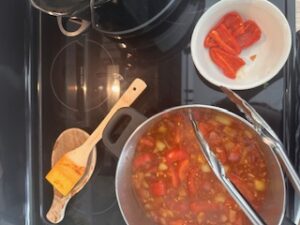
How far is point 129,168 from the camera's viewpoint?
2.78 ft

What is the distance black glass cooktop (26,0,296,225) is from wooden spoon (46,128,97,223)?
0.02 metres

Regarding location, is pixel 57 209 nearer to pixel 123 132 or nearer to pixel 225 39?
pixel 123 132

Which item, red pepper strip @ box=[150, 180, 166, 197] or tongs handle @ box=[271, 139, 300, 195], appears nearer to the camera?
tongs handle @ box=[271, 139, 300, 195]

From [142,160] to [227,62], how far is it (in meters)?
0.24

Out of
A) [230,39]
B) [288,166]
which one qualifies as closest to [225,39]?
[230,39]

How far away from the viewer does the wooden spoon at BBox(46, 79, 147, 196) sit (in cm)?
89

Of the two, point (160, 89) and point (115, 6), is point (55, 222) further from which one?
point (115, 6)

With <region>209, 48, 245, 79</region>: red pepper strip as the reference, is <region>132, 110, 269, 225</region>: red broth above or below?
below

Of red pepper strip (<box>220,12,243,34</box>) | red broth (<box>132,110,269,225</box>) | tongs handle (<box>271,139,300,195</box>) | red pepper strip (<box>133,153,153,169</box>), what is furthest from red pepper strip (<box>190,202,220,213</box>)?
red pepper strip (<box>220,12,243,34</box>)

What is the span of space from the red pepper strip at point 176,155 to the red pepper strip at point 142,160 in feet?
0.11

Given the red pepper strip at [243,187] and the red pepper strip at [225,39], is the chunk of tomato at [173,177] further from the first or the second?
the red pepper strip at [225,39]

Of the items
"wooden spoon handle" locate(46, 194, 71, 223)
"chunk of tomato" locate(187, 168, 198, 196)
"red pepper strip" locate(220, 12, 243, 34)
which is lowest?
"wooden spoon handle" locate(46, 194, 71, 223)

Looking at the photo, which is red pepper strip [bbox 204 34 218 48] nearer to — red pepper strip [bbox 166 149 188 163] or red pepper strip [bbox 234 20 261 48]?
red pepper strip [bbox 234 20 261 48]

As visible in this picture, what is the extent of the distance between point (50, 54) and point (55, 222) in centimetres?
35
